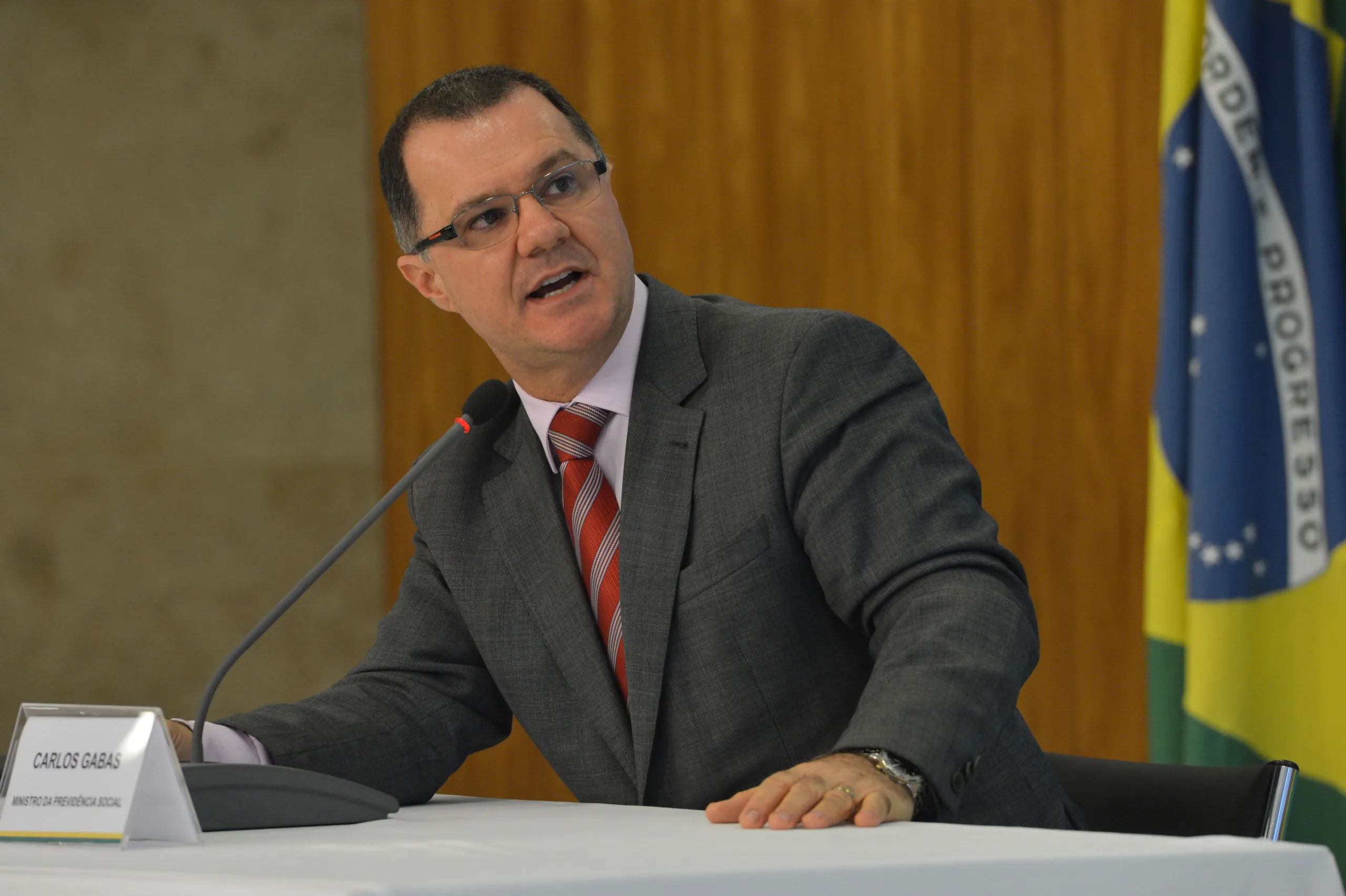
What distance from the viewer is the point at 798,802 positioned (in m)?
1.10

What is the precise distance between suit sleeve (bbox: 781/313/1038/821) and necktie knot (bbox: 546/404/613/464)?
0.86 feet

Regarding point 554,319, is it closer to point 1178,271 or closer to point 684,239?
point 1178,271

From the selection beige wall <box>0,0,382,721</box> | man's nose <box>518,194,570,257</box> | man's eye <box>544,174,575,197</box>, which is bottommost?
beige wall <box>0,0,382,721</box>

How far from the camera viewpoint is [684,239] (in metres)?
3.57

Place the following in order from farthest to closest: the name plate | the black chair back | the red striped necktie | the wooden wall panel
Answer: the wooden wall panel
the red striped necktie
the black chair back
the name plate

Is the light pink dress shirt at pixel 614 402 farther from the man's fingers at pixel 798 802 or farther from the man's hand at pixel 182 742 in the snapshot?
the man's fingers at pixel 798 802

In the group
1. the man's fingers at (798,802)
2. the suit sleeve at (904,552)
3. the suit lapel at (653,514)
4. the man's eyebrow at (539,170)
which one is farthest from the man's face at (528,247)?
the man's fingers at (798,802)

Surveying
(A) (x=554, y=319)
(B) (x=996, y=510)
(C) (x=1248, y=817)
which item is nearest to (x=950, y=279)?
(B) (x=996, y=510)

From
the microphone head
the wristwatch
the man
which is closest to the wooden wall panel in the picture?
the man

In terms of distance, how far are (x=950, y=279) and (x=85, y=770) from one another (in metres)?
2.43

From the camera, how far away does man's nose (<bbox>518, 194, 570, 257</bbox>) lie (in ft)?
5.83

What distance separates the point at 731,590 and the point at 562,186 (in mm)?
585

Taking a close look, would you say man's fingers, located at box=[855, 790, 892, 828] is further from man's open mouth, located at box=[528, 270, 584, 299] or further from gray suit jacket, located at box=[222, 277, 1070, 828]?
man's open mouth, located at box=[528, 270, 584, 299]

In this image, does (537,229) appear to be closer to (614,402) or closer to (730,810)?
(614,402)
